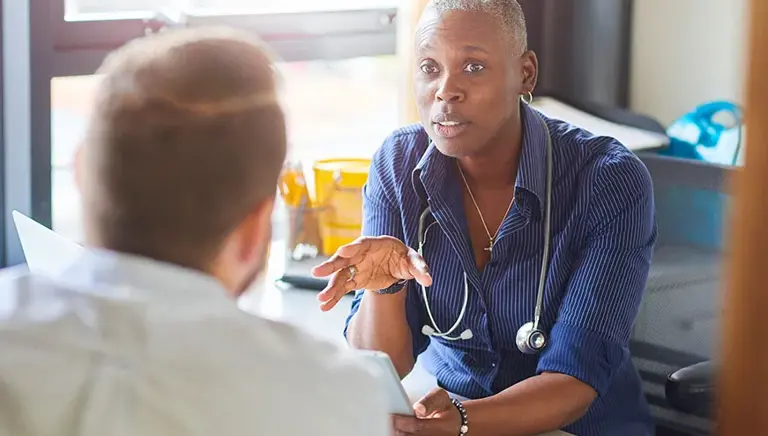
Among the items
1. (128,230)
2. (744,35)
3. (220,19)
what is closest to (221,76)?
(128,230)

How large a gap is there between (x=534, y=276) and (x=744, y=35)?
0.78 m

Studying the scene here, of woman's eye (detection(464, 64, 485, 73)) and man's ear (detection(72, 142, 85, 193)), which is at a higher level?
woman's eye (detection(464, 64, 485, 73))

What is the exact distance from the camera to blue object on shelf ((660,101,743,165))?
2568 millimetres

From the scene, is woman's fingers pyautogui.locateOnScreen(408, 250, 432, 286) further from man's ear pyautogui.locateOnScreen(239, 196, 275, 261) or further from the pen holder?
the pen holder

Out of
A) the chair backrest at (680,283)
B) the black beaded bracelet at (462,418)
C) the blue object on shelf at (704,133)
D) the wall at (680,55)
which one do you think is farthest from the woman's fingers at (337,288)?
the wall at (680,55)

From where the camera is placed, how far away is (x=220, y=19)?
239cm

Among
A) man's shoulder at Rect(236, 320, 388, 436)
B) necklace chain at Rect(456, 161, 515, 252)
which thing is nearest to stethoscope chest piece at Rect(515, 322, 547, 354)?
necklace chain at Rect(456, 161, 515, 252)

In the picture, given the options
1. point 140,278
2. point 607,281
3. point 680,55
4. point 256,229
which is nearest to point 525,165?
point 607,281

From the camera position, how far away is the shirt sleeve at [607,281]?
1.55 meters

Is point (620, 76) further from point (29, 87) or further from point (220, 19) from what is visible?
point (29, 87)

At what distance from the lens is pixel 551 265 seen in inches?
64.6

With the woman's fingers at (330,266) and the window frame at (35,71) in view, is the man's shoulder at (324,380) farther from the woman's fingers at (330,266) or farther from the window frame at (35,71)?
the window frame at (35,71)

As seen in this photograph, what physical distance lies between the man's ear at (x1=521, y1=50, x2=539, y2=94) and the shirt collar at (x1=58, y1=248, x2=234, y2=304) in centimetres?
95

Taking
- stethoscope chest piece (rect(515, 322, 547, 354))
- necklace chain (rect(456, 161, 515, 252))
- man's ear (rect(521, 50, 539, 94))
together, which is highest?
man's ear (rect(521, 50, 539, 94))
